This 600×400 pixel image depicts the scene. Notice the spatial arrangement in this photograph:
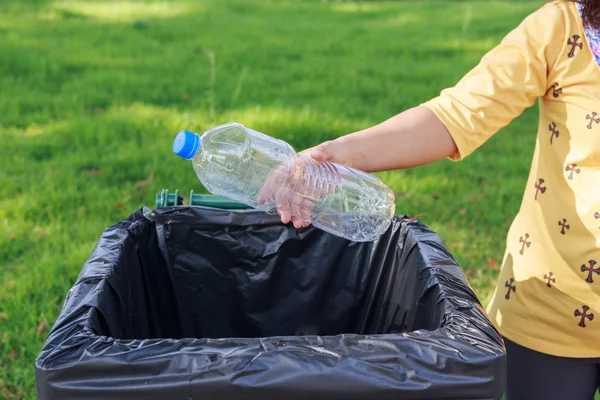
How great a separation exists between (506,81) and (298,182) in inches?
19.6

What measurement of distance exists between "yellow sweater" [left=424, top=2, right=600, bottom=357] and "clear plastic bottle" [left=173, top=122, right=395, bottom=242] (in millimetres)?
320

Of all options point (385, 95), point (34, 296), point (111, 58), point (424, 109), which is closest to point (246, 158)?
point (424, 109)

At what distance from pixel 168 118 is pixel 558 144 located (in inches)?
135

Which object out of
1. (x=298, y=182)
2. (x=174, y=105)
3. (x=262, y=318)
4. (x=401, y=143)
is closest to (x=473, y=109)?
(x=401, y=143)

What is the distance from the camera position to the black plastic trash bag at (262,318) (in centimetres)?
118

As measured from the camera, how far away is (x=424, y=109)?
1631 millimetres

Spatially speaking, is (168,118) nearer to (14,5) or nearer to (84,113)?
(84,113)

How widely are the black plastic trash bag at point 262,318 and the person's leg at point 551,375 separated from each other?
312mm

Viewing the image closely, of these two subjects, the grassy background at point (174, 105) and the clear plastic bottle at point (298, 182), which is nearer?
the clear plastic bottle at point (298, 182)

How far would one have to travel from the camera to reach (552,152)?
171 centimetres

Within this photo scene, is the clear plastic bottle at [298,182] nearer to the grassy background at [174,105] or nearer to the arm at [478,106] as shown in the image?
the arm at [478,106]

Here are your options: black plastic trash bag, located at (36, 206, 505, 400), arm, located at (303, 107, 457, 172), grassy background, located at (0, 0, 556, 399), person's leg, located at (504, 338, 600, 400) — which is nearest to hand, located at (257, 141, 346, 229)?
arm, located at (303, 107, 457, 172)

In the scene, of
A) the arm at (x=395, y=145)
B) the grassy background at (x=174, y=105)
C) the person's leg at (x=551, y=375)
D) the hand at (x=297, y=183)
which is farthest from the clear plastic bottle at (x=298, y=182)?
the grassy background at (x=174, y=105)

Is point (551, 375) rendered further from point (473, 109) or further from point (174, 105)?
point (174, 105)
